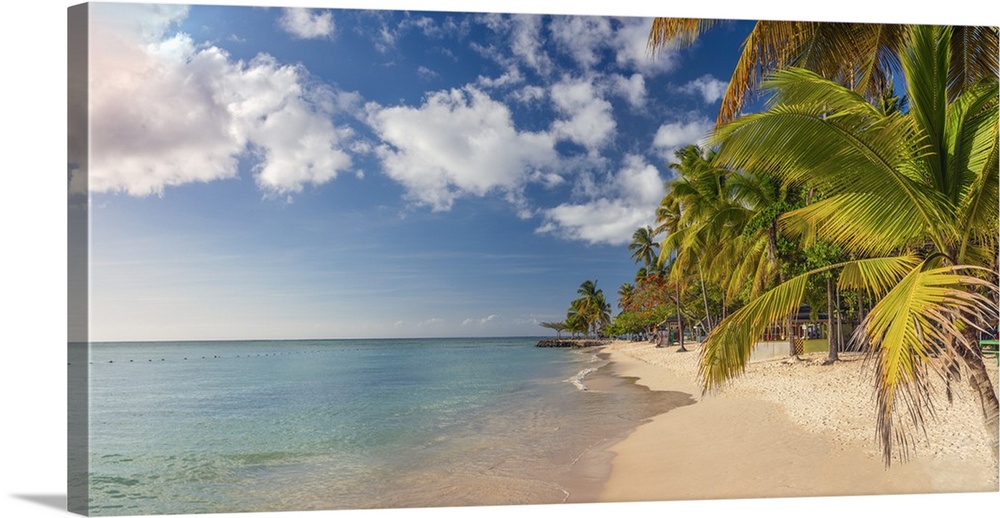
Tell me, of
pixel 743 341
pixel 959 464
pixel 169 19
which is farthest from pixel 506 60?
pixel 959 464

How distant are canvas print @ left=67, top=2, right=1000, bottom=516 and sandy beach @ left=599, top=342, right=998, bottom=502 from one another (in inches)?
1.0

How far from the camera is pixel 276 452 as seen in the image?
8875 millimetres

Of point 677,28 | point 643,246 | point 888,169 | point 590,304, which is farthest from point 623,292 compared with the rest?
point 888,169

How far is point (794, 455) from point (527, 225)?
121 inches

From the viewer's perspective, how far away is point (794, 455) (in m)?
5.52

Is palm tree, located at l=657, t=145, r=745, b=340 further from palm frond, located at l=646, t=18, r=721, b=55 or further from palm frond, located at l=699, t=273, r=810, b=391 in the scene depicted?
palm frond, located at l=699, t=273, r=810, b=391

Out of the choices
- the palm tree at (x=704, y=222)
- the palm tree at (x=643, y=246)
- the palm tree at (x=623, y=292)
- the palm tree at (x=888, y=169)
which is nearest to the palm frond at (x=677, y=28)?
the palm tree at (x=888, y=169)

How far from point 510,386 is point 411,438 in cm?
651

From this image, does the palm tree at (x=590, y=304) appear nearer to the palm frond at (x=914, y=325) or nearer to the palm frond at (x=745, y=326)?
the palm frond at (x=745, y=326)

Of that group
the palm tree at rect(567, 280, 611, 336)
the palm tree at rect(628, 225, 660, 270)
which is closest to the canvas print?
the palm tree at rect(567, 280, 611, 336)

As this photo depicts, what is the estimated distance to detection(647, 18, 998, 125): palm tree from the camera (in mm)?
5105

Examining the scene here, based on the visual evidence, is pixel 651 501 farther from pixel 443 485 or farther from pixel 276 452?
pixel 276 452

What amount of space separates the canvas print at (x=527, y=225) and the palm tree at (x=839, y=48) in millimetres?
18

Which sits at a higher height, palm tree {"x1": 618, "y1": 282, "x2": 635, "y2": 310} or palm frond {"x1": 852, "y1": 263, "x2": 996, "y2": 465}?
palm tree {"x1": 618, "y1": 282, "x2": 635, "y2": 310}
